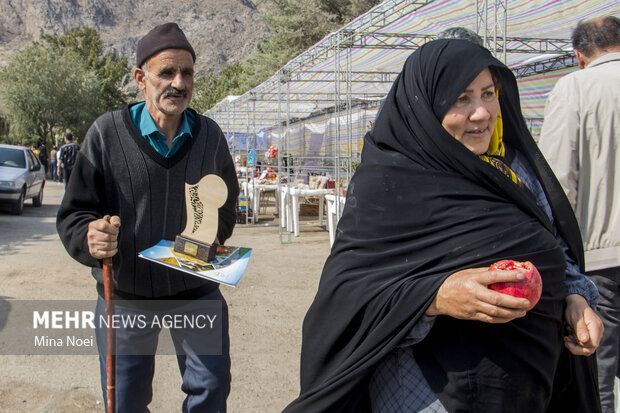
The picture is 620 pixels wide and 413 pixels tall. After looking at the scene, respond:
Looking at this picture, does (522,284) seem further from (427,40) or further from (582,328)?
(427,40)

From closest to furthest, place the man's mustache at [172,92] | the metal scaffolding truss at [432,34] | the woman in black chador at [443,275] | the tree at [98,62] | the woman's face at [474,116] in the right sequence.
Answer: the woman in black chador at [443,275] → the woman's face at [474,116] → the man's mustache at [172,92] → the metal scaffolding truss at [432,34] → the tree at [98,62]

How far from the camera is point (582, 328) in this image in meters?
1.62

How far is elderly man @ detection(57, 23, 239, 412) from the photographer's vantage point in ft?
7.27

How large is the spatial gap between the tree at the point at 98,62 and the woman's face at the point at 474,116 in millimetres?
49068

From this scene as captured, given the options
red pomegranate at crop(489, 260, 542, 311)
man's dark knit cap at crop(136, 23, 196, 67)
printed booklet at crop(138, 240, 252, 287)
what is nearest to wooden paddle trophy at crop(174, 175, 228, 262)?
printed booklet at crop(138, 240, 252, 287)

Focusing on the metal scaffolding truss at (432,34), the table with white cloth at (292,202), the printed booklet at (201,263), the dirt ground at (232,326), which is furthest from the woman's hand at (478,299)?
the table with white cloth at (292,202)

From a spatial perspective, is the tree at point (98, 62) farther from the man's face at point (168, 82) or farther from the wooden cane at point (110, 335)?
the wooden cane at point (110, 335)

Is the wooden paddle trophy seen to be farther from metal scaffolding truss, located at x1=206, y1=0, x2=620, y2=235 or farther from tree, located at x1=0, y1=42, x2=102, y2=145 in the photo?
tree, located at x1=0, y1=42, x2=102, y2=145

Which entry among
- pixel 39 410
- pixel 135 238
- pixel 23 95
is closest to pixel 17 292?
pixel 39 410

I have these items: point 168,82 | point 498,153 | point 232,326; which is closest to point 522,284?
point 498,153

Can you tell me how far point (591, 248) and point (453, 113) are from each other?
1.42 m

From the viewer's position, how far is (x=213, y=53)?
113m

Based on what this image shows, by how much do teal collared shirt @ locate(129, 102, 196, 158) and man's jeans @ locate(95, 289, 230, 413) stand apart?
65 cm

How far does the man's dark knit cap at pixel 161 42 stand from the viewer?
2.27m
